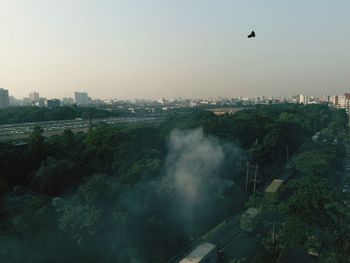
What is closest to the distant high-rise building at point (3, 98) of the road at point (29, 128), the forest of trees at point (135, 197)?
the road at point (29, 128)

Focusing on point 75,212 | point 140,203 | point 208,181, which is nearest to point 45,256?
point 75,212

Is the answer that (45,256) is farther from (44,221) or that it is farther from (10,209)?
(10,209)

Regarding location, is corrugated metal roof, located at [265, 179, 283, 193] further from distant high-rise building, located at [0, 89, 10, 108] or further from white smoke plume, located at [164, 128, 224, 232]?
distant high-rise building, located at [0, 89, 10, 108]

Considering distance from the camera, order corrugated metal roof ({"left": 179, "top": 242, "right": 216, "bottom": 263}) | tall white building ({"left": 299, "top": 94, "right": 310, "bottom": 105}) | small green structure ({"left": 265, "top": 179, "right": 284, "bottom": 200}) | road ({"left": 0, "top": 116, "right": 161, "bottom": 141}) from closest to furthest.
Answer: corrugated metal roof ({"left": 179, "top": 242, "right": 216, "bottom": 263}), small green structure ({"left": 265, "top": 179, "right": 284, "bottom": 200}), road ({"left": 0, "top": 116, "right": 161, "bottom": 141}), tall white building ({"left": 299, "top": 94, "right": 310, "bottom": 105})

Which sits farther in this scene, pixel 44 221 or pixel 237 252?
pixel 237 252

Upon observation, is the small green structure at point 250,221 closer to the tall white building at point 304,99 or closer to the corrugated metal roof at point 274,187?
the corrugated metal roof at point 274,187

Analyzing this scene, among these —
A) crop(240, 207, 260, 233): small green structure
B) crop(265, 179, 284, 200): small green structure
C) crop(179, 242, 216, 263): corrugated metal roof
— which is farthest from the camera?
crop(265, 179, 284, 200): small green structure

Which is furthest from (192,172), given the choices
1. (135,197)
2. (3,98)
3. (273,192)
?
(3,98)

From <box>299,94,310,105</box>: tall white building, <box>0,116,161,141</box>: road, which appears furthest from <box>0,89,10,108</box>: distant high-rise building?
Result: <box>299,94,310,105</box>: tall white building
